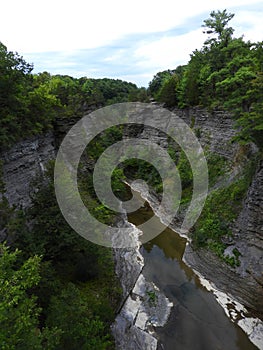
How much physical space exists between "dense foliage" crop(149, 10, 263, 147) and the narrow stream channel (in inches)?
410

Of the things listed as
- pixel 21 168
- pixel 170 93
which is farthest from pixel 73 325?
pixel 170 93

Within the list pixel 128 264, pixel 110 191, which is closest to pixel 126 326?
pixel 128 264

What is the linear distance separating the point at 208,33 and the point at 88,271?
2578cm

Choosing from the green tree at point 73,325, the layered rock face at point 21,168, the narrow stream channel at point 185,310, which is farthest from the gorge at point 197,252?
the green tree at point 73,325

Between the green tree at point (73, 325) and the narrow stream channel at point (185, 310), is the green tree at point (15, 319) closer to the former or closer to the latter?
the green tree at point (73, 325)

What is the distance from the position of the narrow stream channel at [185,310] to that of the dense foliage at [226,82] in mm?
10422

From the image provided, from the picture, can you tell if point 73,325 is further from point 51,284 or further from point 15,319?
point 15,319

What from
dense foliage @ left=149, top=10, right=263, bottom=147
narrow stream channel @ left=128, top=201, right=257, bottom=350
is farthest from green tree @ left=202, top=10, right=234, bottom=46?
narrow stream channel @ left=128, top=201, right=257, bottom=350

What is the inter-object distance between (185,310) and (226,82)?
16607mm

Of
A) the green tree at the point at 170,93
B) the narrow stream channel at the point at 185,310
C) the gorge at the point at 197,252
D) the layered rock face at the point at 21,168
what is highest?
the green tree at the point at 170,93

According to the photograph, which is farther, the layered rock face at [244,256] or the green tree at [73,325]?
the layered rock face at [244,256]

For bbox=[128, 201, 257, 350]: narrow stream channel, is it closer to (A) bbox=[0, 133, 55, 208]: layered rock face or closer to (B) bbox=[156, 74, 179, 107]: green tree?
(A) bbox=[0, 133, 55, 208]: layered rock face

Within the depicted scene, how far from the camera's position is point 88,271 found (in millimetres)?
14516

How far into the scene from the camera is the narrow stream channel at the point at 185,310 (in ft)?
43.7
